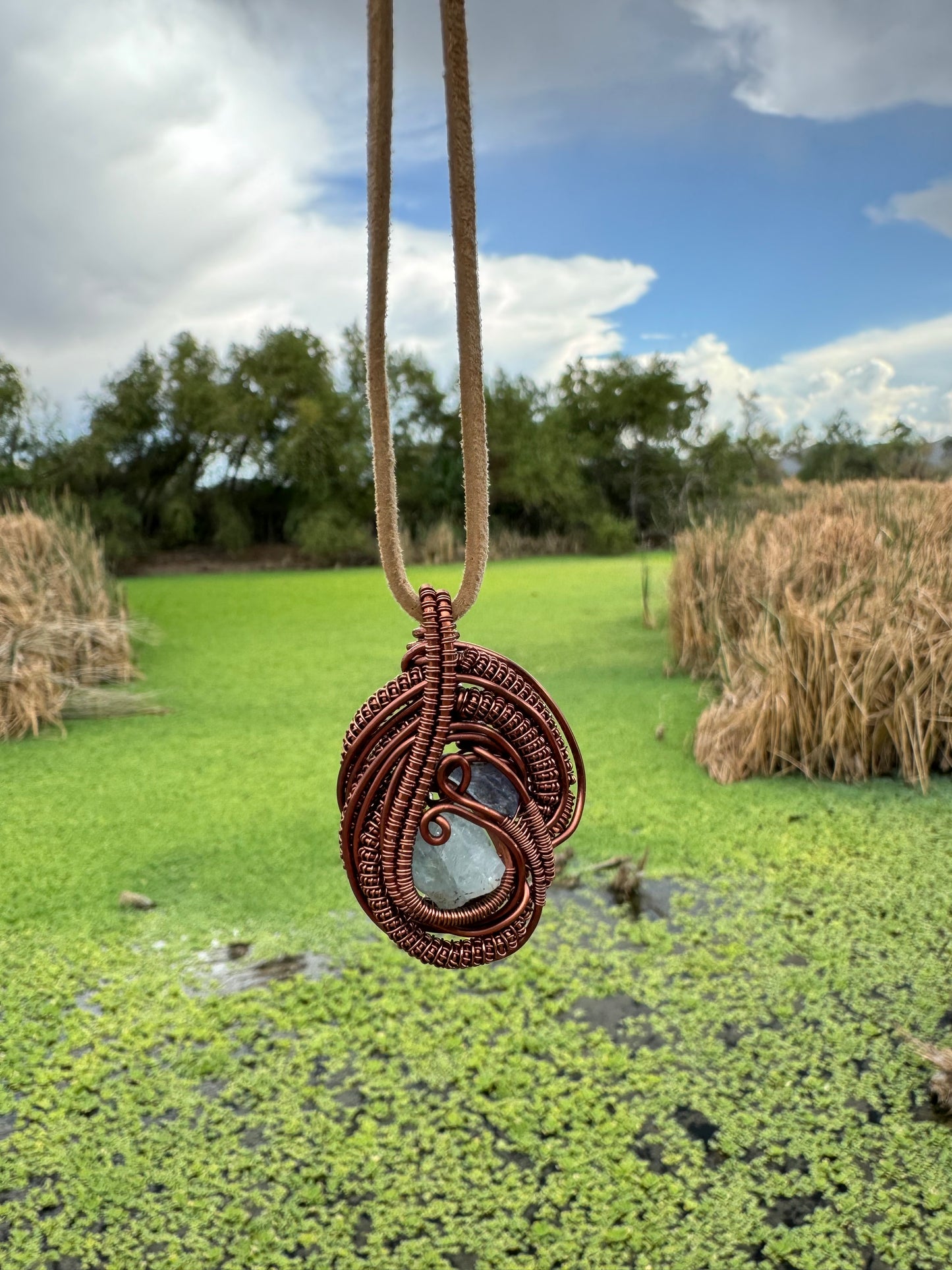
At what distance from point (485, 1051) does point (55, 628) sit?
2.82 metres

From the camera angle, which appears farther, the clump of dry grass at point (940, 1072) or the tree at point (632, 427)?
the tree at point (632, 427)

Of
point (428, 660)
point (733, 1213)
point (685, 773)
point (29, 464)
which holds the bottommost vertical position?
point (733, 1213)

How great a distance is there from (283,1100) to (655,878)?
1.01 metres

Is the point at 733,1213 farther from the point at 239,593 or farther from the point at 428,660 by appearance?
the point at 239,593

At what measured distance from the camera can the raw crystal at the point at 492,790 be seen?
27.0 inches

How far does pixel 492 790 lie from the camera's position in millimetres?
689

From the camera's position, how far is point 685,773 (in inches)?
109

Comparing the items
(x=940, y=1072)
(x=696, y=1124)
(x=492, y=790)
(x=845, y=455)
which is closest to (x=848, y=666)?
(x=940, y=1072)

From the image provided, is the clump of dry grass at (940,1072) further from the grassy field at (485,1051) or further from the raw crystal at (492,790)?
the raw crystal at (492,790)

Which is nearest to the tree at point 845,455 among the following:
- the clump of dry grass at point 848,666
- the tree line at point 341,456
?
the tree line at point 341,456

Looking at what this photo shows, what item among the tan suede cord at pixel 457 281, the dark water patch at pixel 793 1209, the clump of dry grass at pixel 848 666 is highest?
the tan suede cord at pixel 457 281

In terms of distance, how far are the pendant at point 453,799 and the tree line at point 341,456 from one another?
8533 millimetres

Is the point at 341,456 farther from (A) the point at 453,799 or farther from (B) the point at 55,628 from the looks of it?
(A) the point at 453,799

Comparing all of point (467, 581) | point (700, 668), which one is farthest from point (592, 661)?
point (467, 581)
